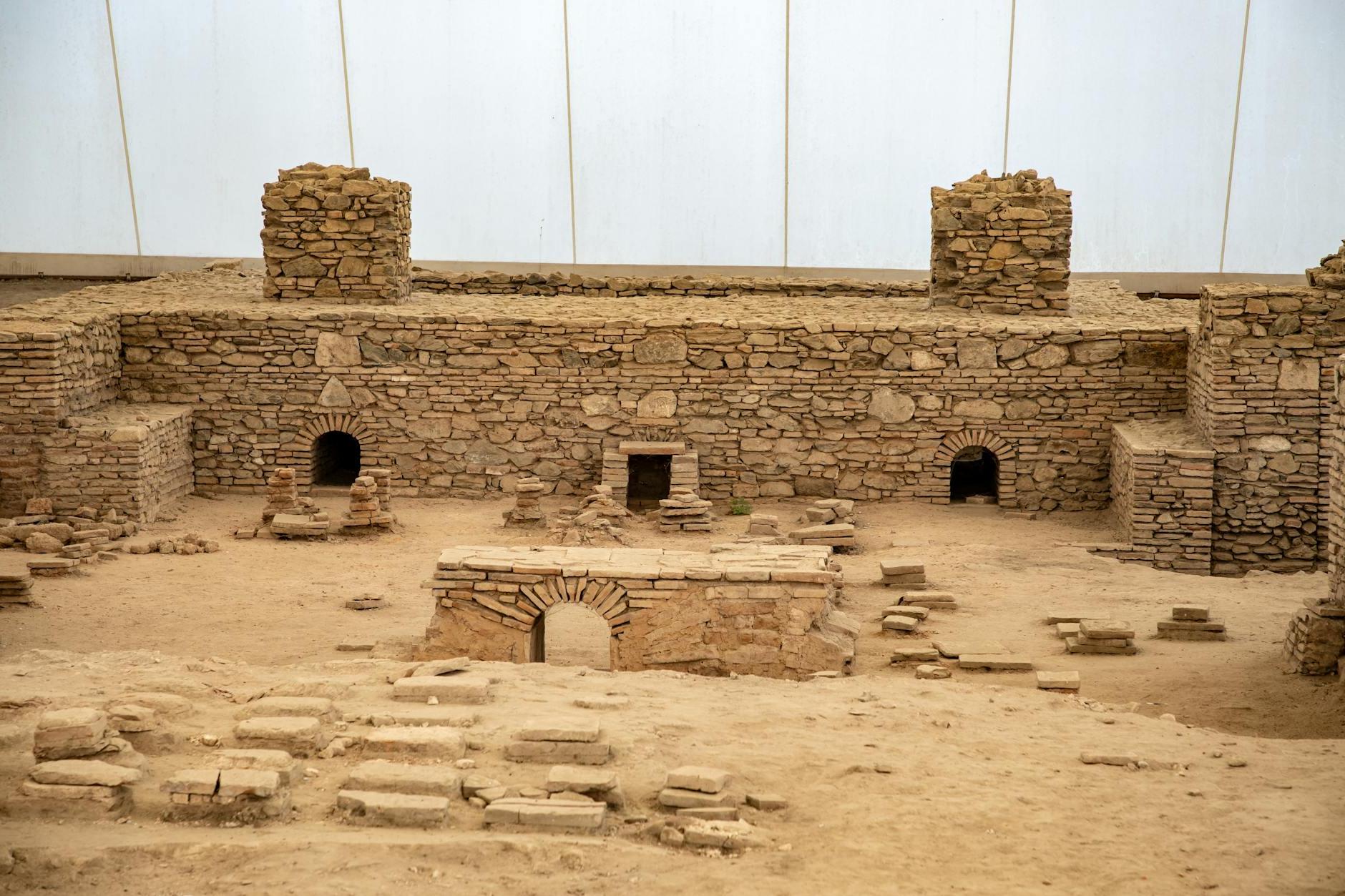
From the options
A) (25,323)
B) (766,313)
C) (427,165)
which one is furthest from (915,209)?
(25,323)

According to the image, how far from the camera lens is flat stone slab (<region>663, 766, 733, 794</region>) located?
679cm

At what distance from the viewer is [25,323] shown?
14469mm

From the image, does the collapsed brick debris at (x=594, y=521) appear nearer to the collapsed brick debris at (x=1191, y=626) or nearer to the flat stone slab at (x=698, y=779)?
the collapsed brick debris at (x=1191, y=626)

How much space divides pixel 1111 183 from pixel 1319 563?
7.53 m

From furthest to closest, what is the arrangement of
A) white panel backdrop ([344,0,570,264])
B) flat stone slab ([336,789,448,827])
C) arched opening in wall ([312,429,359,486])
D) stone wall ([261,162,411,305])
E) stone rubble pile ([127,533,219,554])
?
white panel backdrop ([344,0,570,264]) < stone wall ([261,162,411,305]) < arched opening in wall ([312,429,359,486]) < stone rubble pile ([127,533,219,554]) < flat stone slab ([336,789,448,827])

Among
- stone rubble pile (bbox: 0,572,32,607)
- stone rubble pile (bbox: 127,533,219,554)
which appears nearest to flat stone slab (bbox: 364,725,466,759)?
stone rubble pile (bbox: 0,572,32,607)

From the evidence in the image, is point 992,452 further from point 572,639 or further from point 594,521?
point 572,639

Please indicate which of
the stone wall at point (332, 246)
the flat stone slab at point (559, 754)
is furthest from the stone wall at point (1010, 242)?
the flat stone slab at point (559, 754)

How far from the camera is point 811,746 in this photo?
302 inches

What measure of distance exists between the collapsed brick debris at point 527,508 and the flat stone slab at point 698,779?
25.1ft

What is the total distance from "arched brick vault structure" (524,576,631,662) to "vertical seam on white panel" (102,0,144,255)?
1292 cm

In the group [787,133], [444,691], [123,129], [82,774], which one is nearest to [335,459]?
[123,129]

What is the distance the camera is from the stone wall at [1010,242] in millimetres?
16500

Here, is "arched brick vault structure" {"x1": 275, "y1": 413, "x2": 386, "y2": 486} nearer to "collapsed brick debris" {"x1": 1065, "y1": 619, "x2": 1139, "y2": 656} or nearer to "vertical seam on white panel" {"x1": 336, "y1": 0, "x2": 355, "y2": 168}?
"vertical seam on white panel" {"x1": 336, "y1": 0, "x2": 355, "y2": 168}
